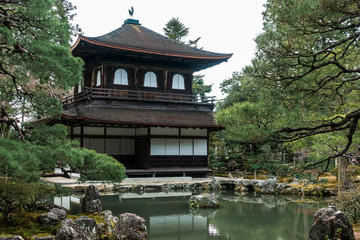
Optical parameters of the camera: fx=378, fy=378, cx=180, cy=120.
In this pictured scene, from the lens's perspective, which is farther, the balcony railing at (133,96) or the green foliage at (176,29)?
the green foliage at (176,29)

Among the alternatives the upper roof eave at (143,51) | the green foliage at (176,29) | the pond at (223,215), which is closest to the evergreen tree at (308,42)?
the pond at (223,215)

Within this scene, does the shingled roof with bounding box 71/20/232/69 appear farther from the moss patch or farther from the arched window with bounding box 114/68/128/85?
the moss patch

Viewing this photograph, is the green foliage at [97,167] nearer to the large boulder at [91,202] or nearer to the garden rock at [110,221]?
the garden rock at [110,221]

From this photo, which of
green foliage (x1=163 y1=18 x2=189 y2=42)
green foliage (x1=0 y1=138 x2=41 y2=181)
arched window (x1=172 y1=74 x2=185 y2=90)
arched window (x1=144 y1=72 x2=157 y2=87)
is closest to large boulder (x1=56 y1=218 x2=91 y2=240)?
green foliage (x1=0 y1=138 x2=41 y2=181)

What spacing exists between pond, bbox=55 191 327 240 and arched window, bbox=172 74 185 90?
7090 millimetres

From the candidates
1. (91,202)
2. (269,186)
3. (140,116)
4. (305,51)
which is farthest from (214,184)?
(305,51)

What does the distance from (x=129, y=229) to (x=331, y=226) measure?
13.2ft

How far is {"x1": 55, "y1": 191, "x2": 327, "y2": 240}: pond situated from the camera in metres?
9.52

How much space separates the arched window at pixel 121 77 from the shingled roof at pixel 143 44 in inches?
57.6

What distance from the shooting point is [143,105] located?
1975 centimetres

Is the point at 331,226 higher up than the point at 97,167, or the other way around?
the point at 97,167

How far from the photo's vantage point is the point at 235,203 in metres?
14.5

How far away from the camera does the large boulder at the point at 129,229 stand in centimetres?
791

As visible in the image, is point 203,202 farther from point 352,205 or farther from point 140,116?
point 140,116
